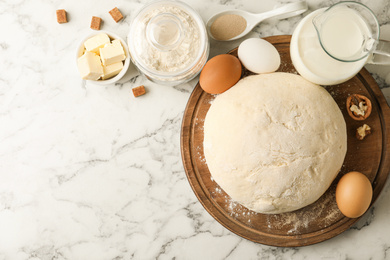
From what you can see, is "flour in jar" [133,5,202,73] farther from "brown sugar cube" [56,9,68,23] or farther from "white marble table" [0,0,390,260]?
"brown sugar cube" [56,9,68,23]

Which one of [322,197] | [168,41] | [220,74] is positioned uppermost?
[168,41]

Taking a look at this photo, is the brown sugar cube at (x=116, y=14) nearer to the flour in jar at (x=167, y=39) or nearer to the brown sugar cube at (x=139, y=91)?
the flour in jar at (x=167, y=39)

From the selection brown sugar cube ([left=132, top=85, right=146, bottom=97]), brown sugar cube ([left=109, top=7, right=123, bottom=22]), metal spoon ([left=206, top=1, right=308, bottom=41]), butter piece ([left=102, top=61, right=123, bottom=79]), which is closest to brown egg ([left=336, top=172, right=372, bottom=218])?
metal spoon ([left=206, top=1, right=308, bottom=41])

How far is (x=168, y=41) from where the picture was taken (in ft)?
3.92

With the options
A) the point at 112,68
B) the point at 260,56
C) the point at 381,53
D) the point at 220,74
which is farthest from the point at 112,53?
the point at 381,53

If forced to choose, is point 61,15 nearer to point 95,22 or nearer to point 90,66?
point 95,22

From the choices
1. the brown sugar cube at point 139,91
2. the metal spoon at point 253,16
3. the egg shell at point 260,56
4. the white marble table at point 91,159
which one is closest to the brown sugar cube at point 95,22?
the white marble table at point 91,159

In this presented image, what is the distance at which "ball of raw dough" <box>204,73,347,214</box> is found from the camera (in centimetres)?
108

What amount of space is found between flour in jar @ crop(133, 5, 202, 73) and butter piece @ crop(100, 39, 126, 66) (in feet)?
0.28

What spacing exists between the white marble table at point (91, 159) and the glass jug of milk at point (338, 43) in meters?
0.27

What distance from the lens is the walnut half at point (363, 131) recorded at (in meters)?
1.22

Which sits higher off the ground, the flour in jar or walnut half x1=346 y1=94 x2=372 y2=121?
the flour in jar

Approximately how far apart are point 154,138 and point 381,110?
827mm

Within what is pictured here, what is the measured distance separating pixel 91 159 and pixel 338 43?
97cm
